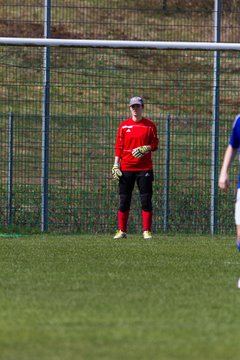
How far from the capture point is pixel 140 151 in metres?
16.5

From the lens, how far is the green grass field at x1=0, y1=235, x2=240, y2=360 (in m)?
6.80

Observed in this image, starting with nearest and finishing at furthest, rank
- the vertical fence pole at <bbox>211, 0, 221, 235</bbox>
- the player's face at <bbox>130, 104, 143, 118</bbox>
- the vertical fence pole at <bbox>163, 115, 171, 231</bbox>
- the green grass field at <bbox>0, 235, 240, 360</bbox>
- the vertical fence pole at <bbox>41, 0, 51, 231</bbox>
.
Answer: the green grass field at <bbox>0, 235, 240, 360</bbox> < the player's face at <bbox>130, 104, 143, 118</bbox> < the vertical fence pole at <bbox>41, 0, 51, 231</bbox> < the vertical fence pole at <bbox>211, 0, 221, 235</bbox> < the vertical fence pole at <bbox>163, 115, 171, 231</bbox>

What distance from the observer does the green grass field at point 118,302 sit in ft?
22.3

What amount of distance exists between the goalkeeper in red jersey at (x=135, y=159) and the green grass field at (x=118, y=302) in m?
2.02

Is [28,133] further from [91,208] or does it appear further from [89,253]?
[89,253]

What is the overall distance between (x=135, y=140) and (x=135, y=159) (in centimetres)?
29

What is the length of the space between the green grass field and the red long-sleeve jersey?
2.12m

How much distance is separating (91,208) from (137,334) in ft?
39.3

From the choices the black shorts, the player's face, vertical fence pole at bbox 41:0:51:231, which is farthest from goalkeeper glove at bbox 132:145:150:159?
vertical fence pole at bbox 41:0:51:231

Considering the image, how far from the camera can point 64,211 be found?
19.0m

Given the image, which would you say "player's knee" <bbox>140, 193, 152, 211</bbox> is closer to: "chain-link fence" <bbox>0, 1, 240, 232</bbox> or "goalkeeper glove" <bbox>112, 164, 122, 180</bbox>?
"goalkeeper glove" <bbox>112, 164, 122, 180</bbox>

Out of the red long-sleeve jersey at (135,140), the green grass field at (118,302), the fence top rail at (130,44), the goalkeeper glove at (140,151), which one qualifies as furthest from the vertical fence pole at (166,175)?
the green grass field at (118,302)

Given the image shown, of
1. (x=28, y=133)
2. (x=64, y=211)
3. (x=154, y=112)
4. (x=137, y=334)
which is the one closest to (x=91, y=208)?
(x=64, y=211)

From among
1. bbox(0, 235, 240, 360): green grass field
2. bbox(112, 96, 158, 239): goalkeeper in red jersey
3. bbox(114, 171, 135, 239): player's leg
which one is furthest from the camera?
bbox(114, 171, 135, 239): player's leg
